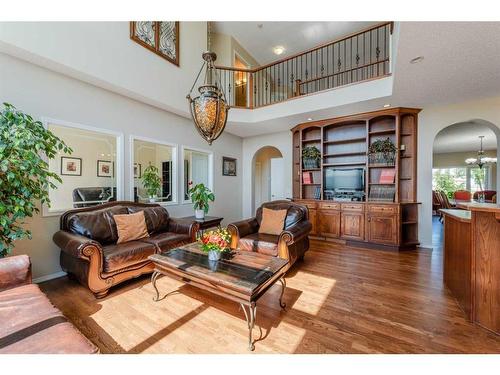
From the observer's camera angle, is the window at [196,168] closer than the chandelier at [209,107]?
No

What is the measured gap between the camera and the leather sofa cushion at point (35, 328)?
1051 mm

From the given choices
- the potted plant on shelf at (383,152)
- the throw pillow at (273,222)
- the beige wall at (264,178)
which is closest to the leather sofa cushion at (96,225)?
the throw pillow at (273,222)

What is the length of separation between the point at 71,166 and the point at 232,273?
3.04 m

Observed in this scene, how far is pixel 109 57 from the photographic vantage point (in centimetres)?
305

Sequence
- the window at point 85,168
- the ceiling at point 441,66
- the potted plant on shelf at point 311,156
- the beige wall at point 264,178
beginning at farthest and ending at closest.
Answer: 1. the beige wall at point 264,178
2. the potted plant on shelf at point 311,156
3. the window at point 85,168
4. the ceiling at point 441,66

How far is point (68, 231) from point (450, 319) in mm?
4204

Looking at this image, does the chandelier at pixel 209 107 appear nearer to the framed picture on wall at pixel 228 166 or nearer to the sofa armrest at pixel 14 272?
the sofa armrest at pixel 14 272

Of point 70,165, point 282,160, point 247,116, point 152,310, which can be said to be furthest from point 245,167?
point 152,310

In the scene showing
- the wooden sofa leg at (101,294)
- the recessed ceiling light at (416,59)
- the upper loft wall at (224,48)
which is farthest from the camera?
the upper loft wall at (224,48)

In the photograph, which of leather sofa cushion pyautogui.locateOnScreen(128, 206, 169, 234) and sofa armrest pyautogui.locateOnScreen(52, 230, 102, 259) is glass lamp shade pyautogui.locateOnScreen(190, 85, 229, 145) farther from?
leather sofa cushion pyautogui.locateOnScreen(128, 206, 169, 234)

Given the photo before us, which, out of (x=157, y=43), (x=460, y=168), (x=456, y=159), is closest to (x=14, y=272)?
(x=157, y=43)

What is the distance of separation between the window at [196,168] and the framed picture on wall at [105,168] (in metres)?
1.40

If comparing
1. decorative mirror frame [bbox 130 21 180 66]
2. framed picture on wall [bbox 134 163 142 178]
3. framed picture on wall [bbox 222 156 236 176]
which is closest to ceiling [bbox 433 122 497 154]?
framed picture on wall [bbox 222 156 236 176]

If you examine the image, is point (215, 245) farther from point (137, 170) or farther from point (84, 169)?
point (84, 169)
